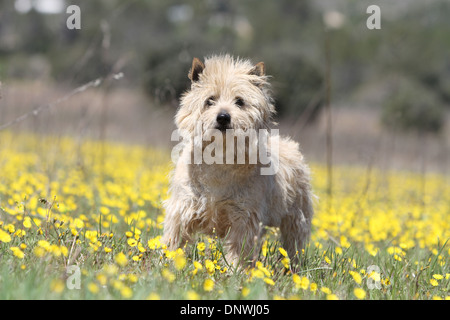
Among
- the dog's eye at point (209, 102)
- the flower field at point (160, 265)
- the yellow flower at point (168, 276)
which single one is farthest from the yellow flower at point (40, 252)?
the dog's eye at point (209, 102)

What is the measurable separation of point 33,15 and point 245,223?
4164 centimetres

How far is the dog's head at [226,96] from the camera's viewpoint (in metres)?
3.88

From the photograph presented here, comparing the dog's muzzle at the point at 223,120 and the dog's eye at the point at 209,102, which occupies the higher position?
the dog's eye at the point at 209,102

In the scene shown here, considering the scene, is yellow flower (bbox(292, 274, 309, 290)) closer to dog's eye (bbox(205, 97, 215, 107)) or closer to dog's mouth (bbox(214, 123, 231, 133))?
dog's mouth (bbox(214, 123, 231, 133))

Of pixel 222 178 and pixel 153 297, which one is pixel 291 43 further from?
pixel 153 297

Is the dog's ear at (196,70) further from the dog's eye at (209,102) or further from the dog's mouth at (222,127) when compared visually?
the dog's mouth at (222,127)

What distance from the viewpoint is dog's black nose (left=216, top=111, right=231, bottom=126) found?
370cm

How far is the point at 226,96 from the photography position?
403 centimetres

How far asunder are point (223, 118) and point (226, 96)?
1.26ft

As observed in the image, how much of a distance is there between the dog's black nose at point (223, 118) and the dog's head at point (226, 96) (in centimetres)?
6

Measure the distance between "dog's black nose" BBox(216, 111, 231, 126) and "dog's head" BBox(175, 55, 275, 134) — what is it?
56 mm

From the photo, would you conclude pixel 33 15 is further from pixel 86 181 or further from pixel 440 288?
pixel 440 288

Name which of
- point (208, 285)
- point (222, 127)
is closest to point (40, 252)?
point (208, 285)

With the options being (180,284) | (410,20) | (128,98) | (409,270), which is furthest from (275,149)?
(410,20)
